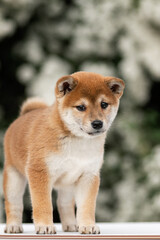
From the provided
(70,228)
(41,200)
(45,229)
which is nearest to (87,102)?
(41,200)

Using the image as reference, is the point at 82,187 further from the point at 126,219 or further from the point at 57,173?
the point at 126,219

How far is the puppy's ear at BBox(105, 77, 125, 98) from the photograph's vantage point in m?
4.52

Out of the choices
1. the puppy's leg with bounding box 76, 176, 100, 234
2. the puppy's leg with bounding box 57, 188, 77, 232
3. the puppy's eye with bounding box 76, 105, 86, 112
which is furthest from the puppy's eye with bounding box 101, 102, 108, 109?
the puppy's leg with bounding box 57, 188, 77, 232

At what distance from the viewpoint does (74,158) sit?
449 centimetres

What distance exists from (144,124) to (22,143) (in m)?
4.23

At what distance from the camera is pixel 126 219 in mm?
8211

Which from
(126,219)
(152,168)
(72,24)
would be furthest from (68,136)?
(72,24)

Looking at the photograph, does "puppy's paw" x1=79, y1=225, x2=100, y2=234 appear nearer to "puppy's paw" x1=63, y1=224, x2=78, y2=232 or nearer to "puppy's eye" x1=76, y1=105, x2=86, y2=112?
"puppy's paw" x1=63, y1=224, x2=78, y2=232

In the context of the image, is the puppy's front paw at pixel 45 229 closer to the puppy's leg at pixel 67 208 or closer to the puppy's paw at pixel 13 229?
the puppy's paw at pixel 13 229

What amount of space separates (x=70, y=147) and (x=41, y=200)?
0.46 meters

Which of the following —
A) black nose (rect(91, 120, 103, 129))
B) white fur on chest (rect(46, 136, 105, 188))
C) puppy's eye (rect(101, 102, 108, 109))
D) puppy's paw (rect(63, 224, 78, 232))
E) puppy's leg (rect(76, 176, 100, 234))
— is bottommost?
puppy's paw (rect(63, 224, 78, 232))

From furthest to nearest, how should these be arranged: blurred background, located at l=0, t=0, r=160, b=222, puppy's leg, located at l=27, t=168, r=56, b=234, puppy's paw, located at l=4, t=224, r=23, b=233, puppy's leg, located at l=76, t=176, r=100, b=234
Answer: blurred background, located at l=0, t=0, r=160, b=222, puppy's paw, located at l=4, t=224, r=23, b=233, puppy's leg, located at l=76, t=176, r=100, b=234, puppy's leg, located at l=27, t=168, r=56, b=234

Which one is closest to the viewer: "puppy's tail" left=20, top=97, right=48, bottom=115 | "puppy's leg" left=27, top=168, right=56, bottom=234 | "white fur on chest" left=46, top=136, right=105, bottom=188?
"puppy's leg" left=27, top=168, right=56, bottom=234

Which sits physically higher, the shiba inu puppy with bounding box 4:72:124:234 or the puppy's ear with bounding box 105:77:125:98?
the puppy's ear with bounding box 105:77:125:98
